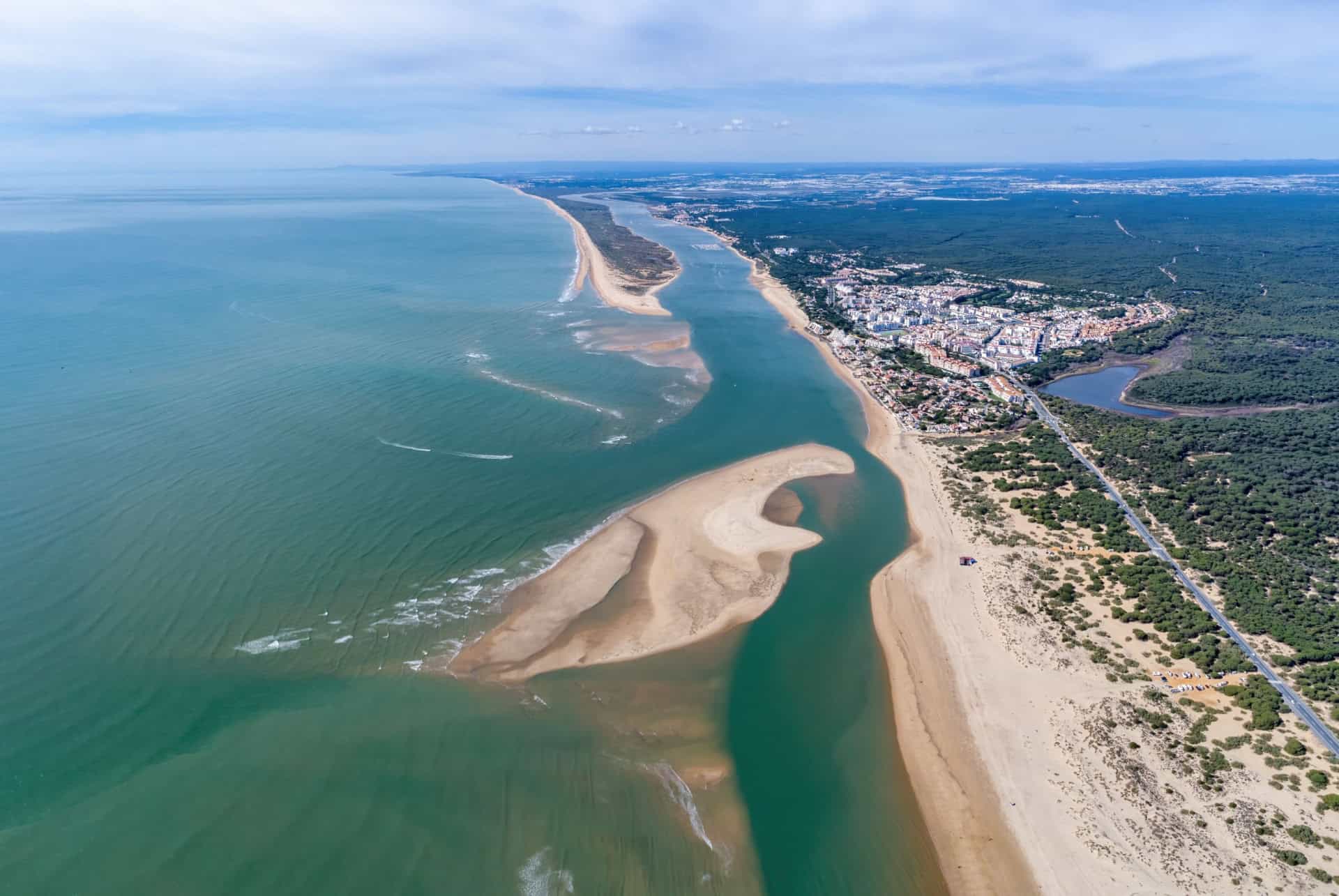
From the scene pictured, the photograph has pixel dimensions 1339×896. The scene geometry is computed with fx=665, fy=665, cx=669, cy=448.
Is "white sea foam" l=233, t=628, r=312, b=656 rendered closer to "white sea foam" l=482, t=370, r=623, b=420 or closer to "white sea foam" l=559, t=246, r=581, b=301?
"white sea foam" l=482, t=370, r=623, b=420

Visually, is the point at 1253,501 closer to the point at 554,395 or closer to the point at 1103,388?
the point at 1103,388

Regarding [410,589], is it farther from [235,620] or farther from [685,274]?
[685,274]

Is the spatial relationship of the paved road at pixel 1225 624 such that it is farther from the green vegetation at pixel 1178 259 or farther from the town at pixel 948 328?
the green vegetation at pixel 1178 259

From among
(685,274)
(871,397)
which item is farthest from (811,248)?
(871,397)

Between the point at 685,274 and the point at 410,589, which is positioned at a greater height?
the point at 685,274

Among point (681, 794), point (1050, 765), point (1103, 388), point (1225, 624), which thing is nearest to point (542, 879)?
point (681, 794)
